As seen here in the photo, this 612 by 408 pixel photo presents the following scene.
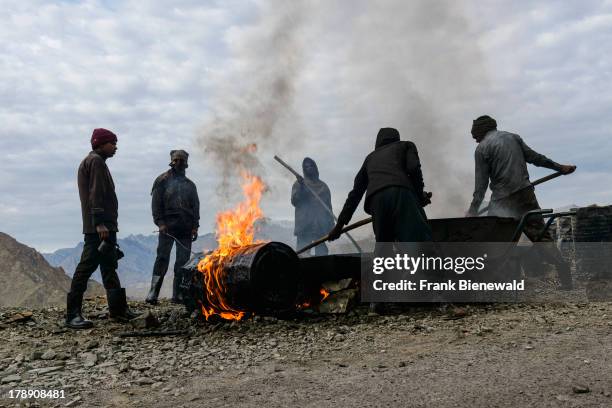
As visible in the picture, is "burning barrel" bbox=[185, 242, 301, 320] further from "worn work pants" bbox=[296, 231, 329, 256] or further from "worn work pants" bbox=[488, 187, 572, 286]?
"worn work pants" bbox=[296, 231, 329, 256]

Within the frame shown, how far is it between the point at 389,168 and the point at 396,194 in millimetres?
327

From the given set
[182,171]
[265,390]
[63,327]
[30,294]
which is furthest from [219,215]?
[30,294]

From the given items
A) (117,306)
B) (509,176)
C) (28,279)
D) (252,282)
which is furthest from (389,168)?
(28,279)

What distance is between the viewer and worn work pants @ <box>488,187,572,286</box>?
6488 mm

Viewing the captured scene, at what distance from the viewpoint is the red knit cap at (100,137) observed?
643 centimetres

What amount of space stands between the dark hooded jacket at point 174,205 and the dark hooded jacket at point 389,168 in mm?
3568

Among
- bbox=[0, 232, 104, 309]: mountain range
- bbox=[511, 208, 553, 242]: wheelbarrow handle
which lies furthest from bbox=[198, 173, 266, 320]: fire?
bbox=[0, 232, 104, 309]: mountain range

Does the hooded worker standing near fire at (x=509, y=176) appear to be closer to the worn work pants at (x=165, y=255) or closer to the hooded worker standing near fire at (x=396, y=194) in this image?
the hooded worker standing near fire at (x=396, y=194)

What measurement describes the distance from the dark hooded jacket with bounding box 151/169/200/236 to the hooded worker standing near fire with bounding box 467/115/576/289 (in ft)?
14.8

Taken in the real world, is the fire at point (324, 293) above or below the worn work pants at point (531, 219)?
below

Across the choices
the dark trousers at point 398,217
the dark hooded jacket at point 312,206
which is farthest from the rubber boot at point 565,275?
the dark hooded jacket at point 312,206

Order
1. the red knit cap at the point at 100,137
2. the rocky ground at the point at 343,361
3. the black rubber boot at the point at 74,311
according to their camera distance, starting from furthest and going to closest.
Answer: the red knit cap at the point at 100,137
the black rubber boot at the point at 74,311
the rocky ground at the point at 343,361

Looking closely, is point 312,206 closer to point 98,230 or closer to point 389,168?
point 389,168

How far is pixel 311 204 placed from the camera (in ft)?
40.4
